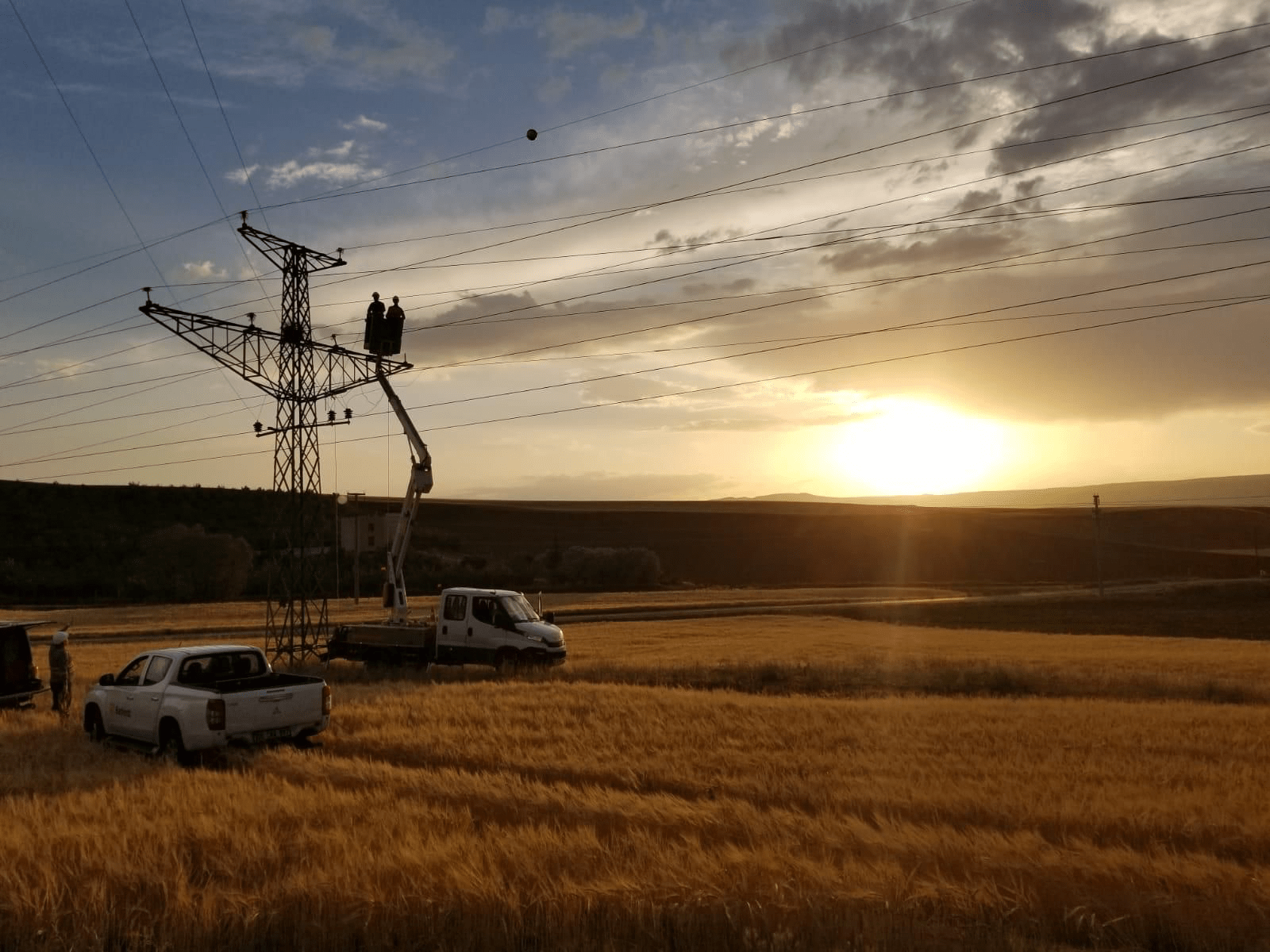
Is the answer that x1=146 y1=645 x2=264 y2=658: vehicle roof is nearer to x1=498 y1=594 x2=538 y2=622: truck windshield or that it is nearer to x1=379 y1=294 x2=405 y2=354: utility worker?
x1=498 y1=594 x2=538 y2=622: truck windshield

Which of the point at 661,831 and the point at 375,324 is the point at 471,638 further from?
the point at 661,831

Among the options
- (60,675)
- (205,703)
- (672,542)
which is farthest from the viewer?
(672,542)

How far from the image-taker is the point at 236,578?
88.4 metres

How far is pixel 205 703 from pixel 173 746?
1208 mm

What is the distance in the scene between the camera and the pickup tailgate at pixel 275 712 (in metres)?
16.7

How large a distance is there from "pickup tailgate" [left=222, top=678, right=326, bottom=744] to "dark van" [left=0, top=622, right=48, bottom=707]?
28.9ft

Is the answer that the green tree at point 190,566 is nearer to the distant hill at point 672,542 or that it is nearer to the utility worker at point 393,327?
the distant hill at point 672,542

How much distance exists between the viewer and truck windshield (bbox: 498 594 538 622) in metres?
31.2

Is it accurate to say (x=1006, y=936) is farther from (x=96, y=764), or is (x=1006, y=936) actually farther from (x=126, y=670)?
(x=126, y=670)

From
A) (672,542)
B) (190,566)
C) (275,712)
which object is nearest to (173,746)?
(275,712)

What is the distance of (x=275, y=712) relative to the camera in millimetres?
17094

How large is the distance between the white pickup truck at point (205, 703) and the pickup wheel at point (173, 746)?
0.01 meters

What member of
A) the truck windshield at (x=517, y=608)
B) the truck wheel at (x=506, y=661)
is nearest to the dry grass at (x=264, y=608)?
the truck windshield at (x=517, y=608)

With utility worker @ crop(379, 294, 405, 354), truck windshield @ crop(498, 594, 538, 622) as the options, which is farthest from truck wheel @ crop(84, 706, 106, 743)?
utility worker @ crop(379, 294, 405, 354)
